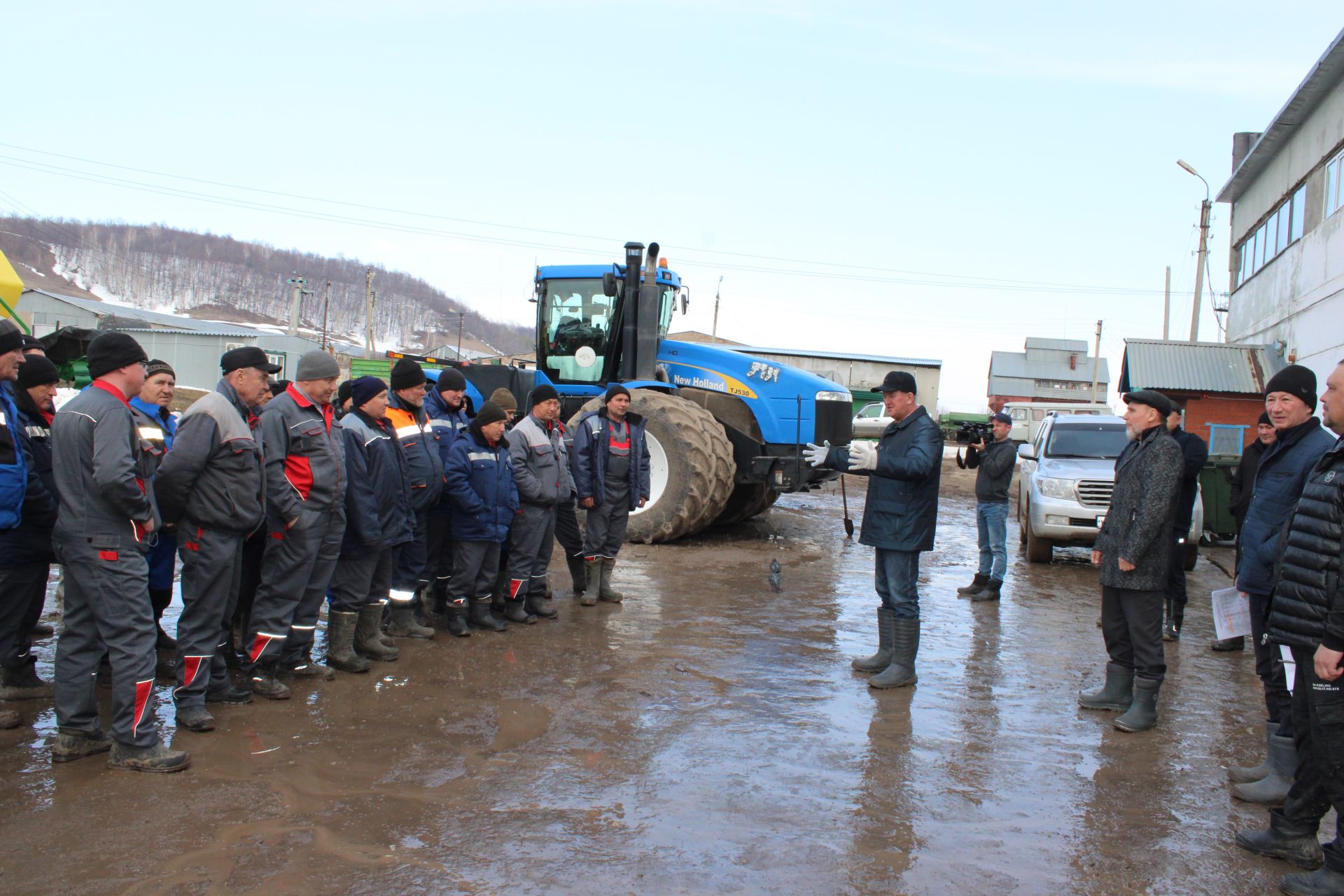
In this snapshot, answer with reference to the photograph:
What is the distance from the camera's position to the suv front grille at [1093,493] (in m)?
10.3

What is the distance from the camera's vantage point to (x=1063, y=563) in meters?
11.2

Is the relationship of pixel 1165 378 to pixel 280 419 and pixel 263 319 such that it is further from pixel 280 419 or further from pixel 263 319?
pixel 263 319

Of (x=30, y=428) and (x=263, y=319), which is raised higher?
(x=263, y=319)

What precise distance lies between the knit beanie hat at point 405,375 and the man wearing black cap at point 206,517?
4.93ft

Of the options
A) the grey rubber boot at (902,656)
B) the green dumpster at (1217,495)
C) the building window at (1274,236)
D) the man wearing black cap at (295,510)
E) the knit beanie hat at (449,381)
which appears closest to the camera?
the man wearing black cap at (295,510)

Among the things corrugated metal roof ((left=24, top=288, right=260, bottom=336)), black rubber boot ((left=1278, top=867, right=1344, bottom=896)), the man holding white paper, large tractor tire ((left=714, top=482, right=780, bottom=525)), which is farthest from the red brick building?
corrugated metal roof ((left=24, top=288, right=260, bottom=336))

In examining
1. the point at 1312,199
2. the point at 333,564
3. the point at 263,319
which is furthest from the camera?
the point at 263,319

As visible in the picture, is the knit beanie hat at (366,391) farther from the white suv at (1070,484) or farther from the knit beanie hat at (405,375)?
the white suv at (1070,484)

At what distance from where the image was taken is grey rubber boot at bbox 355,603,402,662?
19.7 feet

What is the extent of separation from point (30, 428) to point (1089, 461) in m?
10.1

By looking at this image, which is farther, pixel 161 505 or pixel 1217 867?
pixel 161 505

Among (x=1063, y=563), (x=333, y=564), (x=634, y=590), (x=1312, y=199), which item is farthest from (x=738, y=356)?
(x=1312, y=199)

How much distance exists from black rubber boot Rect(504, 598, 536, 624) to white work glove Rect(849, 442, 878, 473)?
2725mm

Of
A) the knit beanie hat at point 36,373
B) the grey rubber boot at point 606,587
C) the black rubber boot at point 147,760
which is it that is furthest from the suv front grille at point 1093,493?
the knit beanie hat at point 36,373
